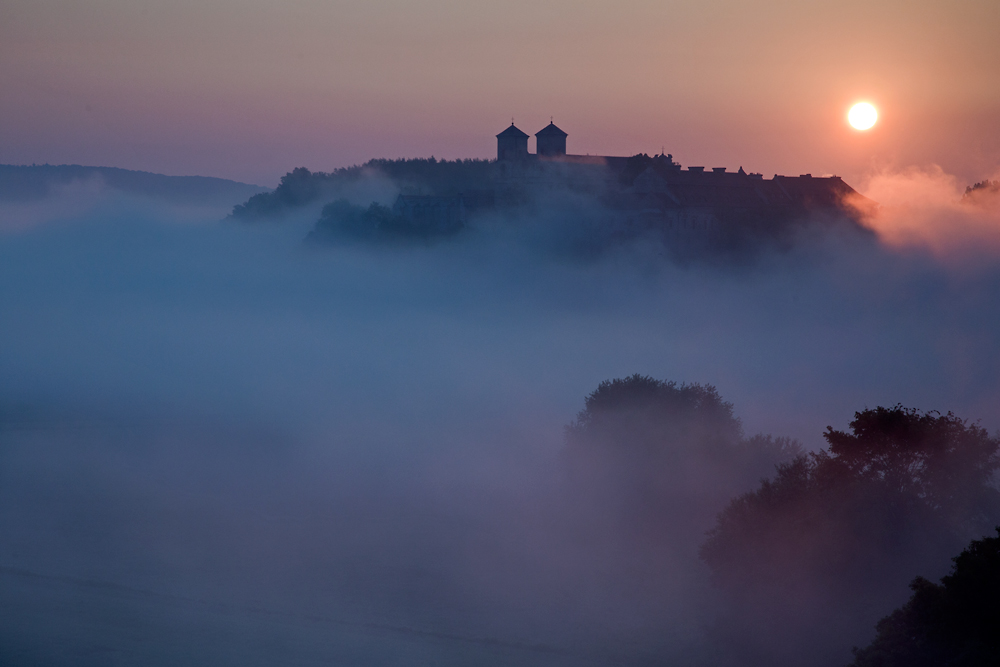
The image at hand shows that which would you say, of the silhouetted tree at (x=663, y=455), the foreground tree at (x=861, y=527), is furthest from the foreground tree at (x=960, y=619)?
the silhouetted tree at (x=663, y=455)

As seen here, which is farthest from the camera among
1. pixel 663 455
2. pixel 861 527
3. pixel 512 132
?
pixel 512 132

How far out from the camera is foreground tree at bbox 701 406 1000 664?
2405cm

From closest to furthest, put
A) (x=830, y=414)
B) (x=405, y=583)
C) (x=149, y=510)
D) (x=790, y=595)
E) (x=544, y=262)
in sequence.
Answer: (x=790, y=595)
(x=405, y=583)
(x=149, y=510)
(x=830, y=414)
(x=544, y=262)

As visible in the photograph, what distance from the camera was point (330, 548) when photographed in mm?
40156

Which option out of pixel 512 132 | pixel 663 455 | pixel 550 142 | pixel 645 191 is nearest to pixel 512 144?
pixel 512 132

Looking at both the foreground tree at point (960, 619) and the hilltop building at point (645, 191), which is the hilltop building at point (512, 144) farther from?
the foreground tree at point (960, 619)

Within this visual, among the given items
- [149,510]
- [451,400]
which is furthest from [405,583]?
[451,400]

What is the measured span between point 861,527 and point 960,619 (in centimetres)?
768

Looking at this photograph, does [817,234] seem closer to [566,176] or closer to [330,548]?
[566,176]

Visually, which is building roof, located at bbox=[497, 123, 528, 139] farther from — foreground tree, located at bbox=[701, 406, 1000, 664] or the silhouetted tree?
foreground tree, located at bbox=[701, 406, 1000, 664]

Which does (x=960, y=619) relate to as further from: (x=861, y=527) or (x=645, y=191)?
(x=645, y=191)

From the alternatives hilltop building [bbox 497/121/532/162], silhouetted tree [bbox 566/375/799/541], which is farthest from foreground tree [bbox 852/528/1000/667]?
hilltop building [bbox 497/121/532/162]

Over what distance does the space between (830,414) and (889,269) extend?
1796 inches

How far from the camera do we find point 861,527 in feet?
78.9
